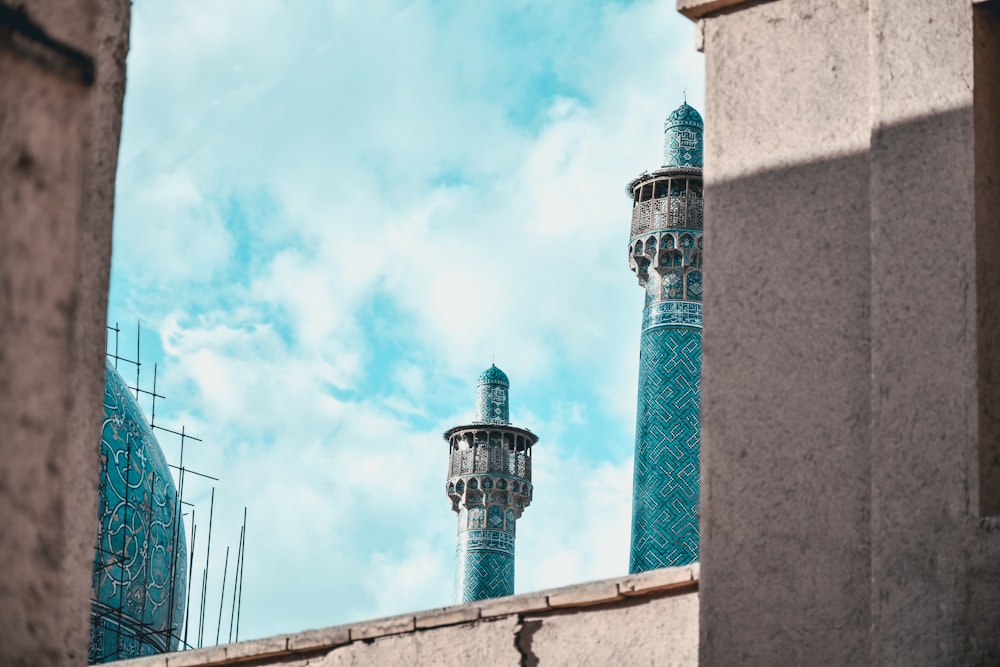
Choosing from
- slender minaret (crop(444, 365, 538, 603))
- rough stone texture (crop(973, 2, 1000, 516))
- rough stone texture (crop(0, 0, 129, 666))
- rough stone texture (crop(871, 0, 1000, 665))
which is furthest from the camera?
slender minaret (crop(444, 365, 538, 603))

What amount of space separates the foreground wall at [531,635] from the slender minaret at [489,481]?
15400mm

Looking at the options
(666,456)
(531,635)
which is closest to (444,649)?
(531,635)

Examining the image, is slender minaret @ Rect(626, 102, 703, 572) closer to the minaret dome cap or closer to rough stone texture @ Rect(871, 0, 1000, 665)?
the minaret dome cap

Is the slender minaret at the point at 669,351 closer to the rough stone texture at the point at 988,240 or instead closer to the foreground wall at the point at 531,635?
the foreground wall at the point at 531,635

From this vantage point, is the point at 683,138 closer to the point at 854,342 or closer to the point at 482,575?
the point at 482,575

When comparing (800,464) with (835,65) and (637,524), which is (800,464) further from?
(637,524)

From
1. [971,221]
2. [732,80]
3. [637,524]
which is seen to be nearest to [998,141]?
[971,221]

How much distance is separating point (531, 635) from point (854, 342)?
1.10 metres

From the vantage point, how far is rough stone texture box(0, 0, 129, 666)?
5.11 ft

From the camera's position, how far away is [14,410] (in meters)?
1.57

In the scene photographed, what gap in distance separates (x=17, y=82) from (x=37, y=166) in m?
0.08

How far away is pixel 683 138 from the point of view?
52.4 feet

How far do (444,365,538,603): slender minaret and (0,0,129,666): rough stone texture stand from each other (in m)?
18.2

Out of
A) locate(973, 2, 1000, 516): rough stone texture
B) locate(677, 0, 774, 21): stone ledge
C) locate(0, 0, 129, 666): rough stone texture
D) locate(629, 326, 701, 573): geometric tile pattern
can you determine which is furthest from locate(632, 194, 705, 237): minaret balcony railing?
locate(0, 0, 129, 666): rough stone texture
